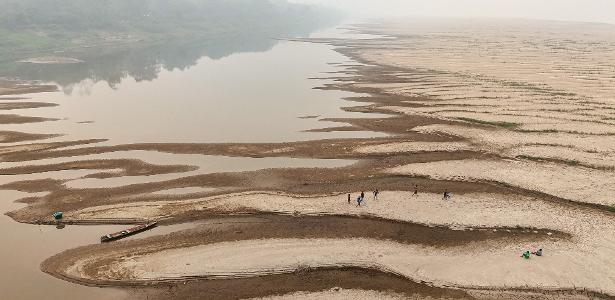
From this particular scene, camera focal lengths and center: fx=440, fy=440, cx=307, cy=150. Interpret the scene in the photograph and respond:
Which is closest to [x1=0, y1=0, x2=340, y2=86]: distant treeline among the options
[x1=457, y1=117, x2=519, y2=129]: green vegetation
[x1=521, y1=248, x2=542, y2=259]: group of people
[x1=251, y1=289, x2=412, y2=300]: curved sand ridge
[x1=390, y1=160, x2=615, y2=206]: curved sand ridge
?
[x1=457, y1=117, x2=519, y2=129]: green vegetation

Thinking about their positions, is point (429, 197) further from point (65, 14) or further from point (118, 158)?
point (65, 14)

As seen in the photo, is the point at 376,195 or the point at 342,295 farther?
the point at 376,195

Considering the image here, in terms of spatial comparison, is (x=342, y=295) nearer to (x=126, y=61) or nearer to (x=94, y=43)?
(x=126, y=61)

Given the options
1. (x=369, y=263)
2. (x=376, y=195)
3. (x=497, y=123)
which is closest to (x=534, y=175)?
(x=376, y=195)

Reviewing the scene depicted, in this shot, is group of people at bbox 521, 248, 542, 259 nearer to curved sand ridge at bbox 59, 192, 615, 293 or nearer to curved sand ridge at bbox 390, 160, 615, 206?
curved sand ridge at bbox 59, 192, 615, 293

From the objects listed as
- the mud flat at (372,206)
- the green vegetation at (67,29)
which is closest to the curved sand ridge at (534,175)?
the mud flat at (372,206)
